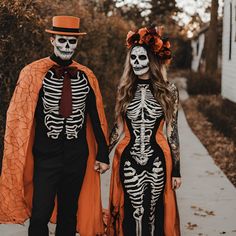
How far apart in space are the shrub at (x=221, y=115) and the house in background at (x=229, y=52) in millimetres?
612

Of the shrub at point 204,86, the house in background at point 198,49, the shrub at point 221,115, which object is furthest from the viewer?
the house in background at point 198,49

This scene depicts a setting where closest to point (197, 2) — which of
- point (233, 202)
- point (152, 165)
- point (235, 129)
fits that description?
point (235, 129)

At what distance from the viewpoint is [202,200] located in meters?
7.00

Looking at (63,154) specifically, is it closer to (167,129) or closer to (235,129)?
(167,129)

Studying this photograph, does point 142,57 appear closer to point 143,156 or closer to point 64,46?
point 64,46

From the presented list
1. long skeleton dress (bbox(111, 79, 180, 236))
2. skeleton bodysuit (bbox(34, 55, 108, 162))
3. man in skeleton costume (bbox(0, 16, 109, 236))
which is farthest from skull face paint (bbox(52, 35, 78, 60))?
long skeleton dress (bbox(111, 79, 180, 236))

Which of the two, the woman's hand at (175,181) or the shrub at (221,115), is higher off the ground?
the woman's hand at (175,181)

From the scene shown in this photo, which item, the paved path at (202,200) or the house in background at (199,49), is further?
the house in background at (199,49)

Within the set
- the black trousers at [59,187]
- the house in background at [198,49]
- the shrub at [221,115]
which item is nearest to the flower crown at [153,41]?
the black trousers at [59,187]

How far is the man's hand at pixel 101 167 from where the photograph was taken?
14.7 ft

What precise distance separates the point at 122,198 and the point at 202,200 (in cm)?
267

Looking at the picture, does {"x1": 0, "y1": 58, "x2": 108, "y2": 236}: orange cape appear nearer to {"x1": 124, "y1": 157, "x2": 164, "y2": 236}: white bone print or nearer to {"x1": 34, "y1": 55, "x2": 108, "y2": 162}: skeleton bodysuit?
{"x1": 34, "y1": 55, "x2": 108, "y2": 162}: skeleton bodysuit

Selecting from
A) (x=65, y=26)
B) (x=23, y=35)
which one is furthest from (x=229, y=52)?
(x=65, y=26)

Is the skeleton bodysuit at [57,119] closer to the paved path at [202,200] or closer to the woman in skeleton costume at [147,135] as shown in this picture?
the woman in skeleton costume at [147,135]
